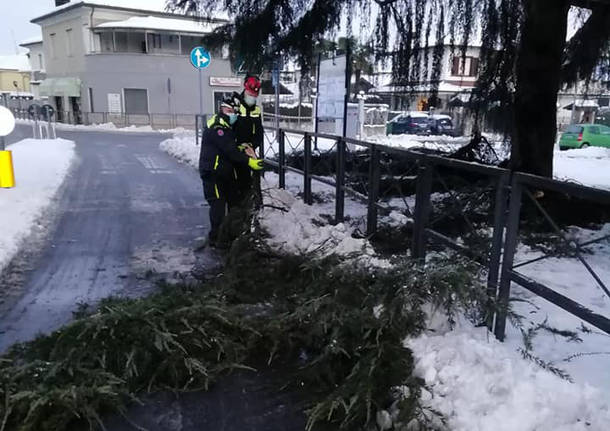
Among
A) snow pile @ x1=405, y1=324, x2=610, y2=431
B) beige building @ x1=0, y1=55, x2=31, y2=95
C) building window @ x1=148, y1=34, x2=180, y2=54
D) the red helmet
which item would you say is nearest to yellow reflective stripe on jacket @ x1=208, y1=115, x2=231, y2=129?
the red helmet

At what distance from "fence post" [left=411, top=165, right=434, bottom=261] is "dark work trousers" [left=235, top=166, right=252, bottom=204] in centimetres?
229

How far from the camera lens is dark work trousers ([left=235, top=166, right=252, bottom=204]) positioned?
596 cm

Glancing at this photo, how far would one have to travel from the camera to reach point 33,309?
408 centimetres

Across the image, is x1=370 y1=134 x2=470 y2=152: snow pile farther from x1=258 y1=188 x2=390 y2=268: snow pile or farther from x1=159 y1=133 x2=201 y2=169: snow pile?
x1=159 y1=133 x2=201 y2=169: snow pile

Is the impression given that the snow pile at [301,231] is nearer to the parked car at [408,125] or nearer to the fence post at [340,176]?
the fence post at [340,176]

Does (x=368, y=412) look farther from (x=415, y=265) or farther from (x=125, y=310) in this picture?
(x=125, y=310)

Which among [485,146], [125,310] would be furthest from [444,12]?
[125,310]

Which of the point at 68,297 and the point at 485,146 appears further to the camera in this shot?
the point at 485,146

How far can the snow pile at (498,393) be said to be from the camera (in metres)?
2.31

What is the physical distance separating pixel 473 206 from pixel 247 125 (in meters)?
2.74

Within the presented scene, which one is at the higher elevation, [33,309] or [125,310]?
[125,310]

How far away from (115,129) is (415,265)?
2940 centimetres

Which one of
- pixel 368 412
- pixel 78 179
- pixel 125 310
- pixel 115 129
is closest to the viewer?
pixel 368 412

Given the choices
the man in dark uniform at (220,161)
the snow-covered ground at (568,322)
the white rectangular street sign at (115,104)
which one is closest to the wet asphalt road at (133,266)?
the man in dark uniform at (220,161)
